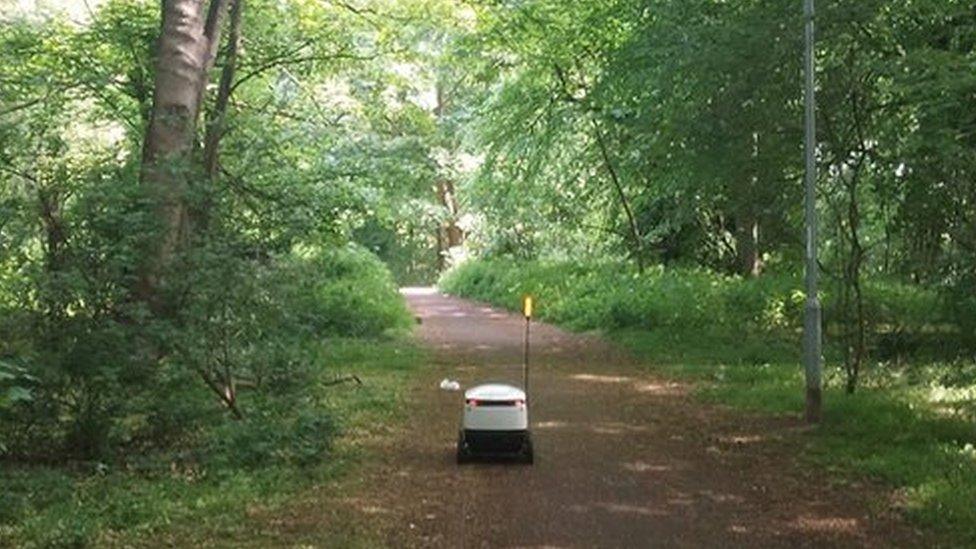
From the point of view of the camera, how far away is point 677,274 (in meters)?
24.1

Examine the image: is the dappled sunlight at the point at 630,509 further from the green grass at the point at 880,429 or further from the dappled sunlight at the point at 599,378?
the dappled sunlight at the point at 599,378

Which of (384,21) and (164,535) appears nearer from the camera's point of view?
(164,535)

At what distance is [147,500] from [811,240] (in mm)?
6918

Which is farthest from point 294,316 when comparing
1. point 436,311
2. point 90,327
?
point 436,311

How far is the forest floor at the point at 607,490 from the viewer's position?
274 inches

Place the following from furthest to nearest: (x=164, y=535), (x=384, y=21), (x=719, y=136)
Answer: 1. (x=384, y=21)
2. (x=719, y=136)
3. (x=164, y=535)

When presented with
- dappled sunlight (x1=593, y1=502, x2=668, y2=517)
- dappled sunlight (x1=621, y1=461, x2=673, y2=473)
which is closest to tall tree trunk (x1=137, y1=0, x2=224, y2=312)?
dappled sunlight (x1=621, y1=461, x2=673, y2=473)

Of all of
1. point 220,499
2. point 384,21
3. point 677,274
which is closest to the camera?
point 220,499

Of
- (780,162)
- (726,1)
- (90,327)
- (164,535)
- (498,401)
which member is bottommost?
(164,535)

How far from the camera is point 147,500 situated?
25.1ft

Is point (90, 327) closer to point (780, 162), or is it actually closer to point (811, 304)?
point (811, 304)

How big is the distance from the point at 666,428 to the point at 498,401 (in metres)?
3.14

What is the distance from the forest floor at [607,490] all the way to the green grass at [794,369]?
34 centimetres

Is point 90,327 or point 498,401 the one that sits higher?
point 90,327
